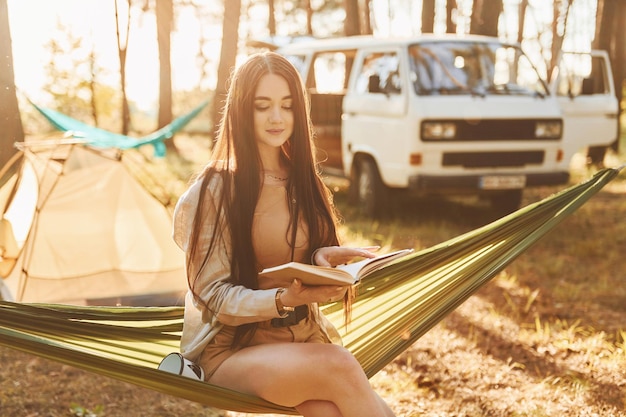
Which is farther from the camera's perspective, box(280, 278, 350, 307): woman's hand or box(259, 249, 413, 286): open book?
box(280, 278, 350, 307): woman's hand

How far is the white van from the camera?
706 centimetres

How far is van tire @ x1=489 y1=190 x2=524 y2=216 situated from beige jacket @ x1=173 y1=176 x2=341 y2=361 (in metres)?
6.17

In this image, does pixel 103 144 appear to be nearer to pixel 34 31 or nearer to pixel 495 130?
pixel 495 130

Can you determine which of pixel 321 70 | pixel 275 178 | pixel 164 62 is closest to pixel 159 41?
pixel 164 62

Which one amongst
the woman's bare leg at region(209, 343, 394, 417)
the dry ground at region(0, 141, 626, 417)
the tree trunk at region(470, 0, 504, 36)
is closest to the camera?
the woman's bare leg at region(209, 343, 394, 417)

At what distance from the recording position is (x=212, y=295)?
7.26 ft

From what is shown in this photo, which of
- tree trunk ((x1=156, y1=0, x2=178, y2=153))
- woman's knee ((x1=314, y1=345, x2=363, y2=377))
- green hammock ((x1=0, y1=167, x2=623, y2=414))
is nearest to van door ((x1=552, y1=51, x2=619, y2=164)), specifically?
green hammock ((x1=0, y1=167, x2=623, y2=414))

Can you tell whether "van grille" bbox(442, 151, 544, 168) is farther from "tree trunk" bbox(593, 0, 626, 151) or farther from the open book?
"tree trunk" bbox(593, 0, 626, 151)

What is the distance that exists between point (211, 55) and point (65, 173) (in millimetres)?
28352

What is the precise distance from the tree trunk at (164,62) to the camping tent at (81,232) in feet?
35.8

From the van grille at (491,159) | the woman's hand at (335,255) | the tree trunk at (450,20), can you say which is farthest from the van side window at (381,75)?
the tree trunk at (450,20)

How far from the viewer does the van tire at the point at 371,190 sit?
25.3 ft

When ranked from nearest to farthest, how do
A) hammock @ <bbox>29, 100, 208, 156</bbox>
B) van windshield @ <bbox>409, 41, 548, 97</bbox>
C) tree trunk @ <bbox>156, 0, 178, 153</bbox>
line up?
A: hammock @ <bbox>29, 100, 208, 156</bbox>, van windshield @ <bbox>409, 41, 548, 97</bbox>, tree trunk @ <bbox>156, 0, 178, 153</bbox>

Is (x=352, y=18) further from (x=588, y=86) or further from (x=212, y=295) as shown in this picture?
(x=212, y=295)
